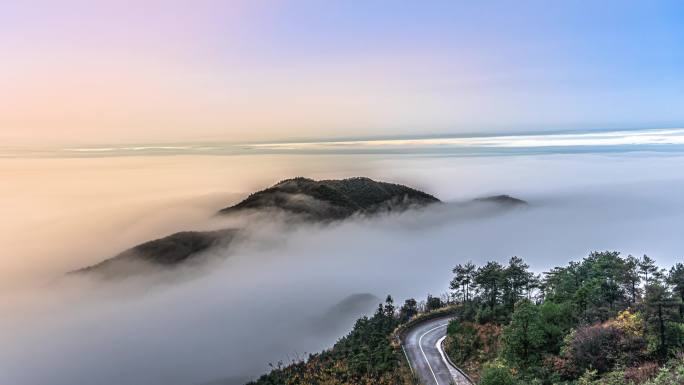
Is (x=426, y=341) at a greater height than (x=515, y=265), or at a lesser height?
lesser

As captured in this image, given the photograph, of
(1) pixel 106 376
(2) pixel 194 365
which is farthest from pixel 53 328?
(2) pixel 194 365

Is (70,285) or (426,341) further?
(70,285)

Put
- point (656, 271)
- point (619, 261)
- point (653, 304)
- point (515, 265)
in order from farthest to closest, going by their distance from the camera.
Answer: point (515, 265)
point (619, 261)
point (656, 271)
point (653, 304)

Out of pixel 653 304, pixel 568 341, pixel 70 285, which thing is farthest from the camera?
pixel 70 285

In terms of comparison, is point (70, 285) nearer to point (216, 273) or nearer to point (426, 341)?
point (216, 273)

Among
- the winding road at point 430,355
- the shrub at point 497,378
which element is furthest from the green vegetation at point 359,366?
the shrub at point 497,378

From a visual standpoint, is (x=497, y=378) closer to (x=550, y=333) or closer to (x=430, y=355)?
(x=550, y=333)

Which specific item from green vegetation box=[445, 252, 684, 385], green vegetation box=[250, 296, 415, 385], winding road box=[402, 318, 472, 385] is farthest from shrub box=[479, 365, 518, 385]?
green vegetation box=[250, 296, 415, 385]

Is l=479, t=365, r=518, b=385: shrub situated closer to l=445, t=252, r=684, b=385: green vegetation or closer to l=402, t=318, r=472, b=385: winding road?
l=445, t=252, r=684, b=385: green vegetation
